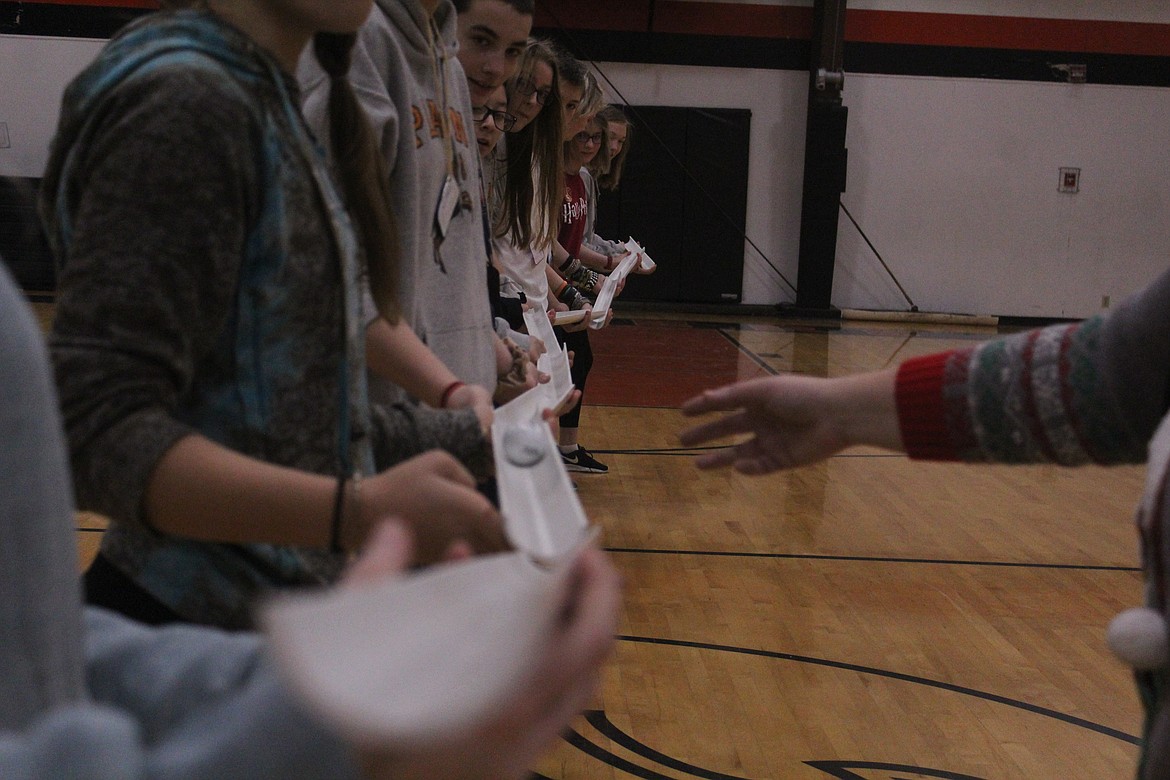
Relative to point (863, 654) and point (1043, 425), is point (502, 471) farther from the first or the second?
point (863, 654)

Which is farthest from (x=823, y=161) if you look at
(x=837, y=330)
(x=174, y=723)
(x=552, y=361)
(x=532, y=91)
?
(x=174, y=723)

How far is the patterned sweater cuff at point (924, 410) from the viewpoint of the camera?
103 centimetres

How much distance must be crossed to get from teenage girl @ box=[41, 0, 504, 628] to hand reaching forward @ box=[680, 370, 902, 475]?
1.34 feet

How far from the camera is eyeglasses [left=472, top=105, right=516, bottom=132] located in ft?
8.24

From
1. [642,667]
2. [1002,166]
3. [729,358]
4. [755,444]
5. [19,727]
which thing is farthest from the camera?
[1002,166]

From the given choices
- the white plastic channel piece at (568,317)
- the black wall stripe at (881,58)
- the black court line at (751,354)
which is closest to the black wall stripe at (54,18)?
the black wall stripe at (881,58)

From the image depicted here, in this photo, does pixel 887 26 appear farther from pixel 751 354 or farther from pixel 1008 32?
pixel 751 354

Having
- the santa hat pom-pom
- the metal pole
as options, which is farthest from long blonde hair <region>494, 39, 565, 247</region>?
the metal pole

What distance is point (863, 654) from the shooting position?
109 inches

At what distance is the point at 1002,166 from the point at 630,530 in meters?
8.64

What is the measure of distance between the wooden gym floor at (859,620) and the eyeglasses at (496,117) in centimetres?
127

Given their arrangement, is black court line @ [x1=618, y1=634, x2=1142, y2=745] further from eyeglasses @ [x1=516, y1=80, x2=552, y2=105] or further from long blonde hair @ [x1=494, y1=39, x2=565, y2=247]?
eyeglasses @ [x1=516, y1=80, x2=552, y2=105]

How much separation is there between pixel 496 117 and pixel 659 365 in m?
4.80

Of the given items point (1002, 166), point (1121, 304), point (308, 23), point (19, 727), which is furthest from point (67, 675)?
point (1002, 166)
